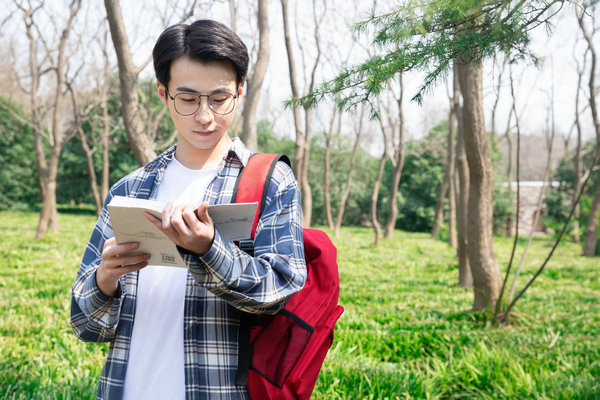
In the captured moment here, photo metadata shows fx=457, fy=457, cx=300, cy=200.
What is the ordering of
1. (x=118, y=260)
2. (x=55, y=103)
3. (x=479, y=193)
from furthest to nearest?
(x=55, y=103) → (x=479, y=193) → (x=118, y=260)

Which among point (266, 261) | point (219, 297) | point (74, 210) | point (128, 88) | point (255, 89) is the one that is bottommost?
point (74, 210)

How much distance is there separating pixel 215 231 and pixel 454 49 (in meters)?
1.30

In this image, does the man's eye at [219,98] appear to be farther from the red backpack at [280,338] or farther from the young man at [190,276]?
the red backpack at [280,338]

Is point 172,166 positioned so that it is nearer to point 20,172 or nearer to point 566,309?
point 566,309

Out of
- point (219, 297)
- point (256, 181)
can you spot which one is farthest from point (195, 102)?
point (219, 297)

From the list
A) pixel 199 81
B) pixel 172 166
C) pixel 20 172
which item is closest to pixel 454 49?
pixel 199 81

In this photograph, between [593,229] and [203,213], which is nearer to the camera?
[203,213]

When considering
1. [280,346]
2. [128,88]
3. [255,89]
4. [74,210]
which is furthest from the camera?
[74,210]

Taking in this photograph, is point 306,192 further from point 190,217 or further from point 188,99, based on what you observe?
point 190,217

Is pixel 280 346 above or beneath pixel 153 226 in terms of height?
beneath

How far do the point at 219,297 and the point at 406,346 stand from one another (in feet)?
10.2

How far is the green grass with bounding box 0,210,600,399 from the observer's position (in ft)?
9.63

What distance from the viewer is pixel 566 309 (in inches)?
223

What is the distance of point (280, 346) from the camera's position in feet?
4.00
